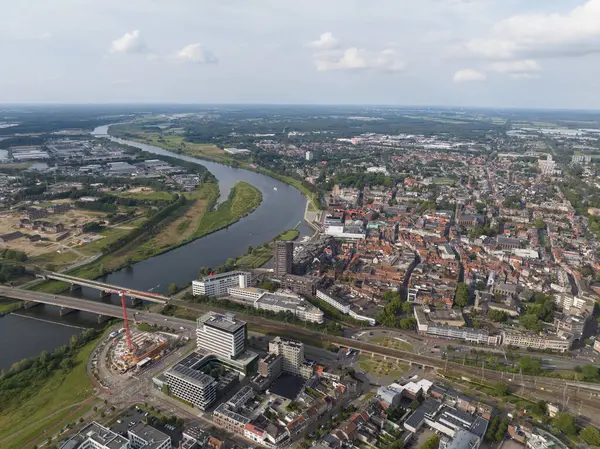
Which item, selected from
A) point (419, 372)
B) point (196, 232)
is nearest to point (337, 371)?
point (419, 372)

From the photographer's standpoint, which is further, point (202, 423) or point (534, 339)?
point (534, 339)

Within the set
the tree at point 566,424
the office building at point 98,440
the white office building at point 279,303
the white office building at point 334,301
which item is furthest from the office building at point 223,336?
the tree at point 566,424

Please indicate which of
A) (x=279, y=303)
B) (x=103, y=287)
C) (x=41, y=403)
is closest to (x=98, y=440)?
(x=41, y=403)

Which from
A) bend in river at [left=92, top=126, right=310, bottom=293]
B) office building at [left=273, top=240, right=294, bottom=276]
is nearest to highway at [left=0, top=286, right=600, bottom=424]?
bend in river at [left=92, top=126, right=310, bottom=293]

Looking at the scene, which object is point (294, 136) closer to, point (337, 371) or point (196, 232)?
point (196, 232)

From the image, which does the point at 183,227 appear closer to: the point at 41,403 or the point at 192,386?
the point at 41,403
